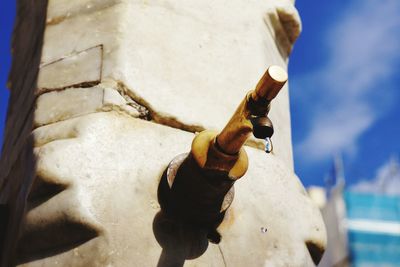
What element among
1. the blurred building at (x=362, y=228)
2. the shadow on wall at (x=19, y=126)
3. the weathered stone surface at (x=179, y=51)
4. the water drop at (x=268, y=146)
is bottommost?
the blurred building at (x=362, y=228)

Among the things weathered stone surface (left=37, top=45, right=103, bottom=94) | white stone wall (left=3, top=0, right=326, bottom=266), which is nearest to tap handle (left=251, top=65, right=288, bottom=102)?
white stone wall (left=3, top=0, right=326, bottom=266)

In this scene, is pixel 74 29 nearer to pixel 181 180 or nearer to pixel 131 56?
pixel 131 56

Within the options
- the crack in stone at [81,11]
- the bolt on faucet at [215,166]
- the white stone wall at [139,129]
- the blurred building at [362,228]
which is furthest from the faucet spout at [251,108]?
the blurred building at [362,228]

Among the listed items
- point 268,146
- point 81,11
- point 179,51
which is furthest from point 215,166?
point 81,11

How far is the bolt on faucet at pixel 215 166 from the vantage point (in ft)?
2.39

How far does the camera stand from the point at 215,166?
30.6 inches

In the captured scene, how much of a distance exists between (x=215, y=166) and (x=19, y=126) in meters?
0.53

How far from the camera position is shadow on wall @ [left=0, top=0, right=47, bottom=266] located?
2.91 feet

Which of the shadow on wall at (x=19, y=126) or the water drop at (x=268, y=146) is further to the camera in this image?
the shadow on wall at (x=19, y=126)

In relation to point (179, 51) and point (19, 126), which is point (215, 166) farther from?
point (19, 126)

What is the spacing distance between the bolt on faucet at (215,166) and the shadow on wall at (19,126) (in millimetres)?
226

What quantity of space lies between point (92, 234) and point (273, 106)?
52 centimetres

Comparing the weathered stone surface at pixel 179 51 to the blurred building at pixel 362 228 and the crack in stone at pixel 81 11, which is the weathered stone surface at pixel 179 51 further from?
the blurred building at pixel 362 228

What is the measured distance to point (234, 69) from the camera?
105 cm
